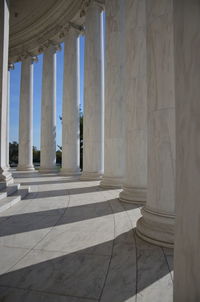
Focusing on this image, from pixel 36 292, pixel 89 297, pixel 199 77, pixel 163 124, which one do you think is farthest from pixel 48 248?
pixel 199 77

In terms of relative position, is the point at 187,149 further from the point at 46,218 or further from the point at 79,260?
the point at 46,218

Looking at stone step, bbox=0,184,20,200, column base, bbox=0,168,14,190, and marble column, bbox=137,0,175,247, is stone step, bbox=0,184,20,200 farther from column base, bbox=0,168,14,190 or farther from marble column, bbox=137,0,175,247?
marble column, bbox=137,0,175,247

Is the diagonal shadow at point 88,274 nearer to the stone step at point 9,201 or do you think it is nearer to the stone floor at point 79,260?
the stone floor at point 79,260

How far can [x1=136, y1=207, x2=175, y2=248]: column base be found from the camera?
8738cm

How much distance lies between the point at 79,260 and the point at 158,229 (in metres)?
34.6

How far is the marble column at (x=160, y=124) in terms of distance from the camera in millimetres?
93000

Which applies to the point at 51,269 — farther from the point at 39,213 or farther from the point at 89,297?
the point at 39,213

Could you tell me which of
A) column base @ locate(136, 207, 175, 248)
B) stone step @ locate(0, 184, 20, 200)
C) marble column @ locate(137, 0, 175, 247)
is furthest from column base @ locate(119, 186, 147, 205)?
stone step @ locate(0, 184, 20, 200)

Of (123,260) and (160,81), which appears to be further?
(160,81)

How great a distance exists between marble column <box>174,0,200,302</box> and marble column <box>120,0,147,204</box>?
10756 centimetres

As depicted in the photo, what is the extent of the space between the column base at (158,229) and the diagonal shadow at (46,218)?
128 feet

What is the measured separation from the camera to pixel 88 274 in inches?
2650

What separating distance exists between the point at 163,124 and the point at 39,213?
89713 millimetres

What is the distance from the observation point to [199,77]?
4419cm
